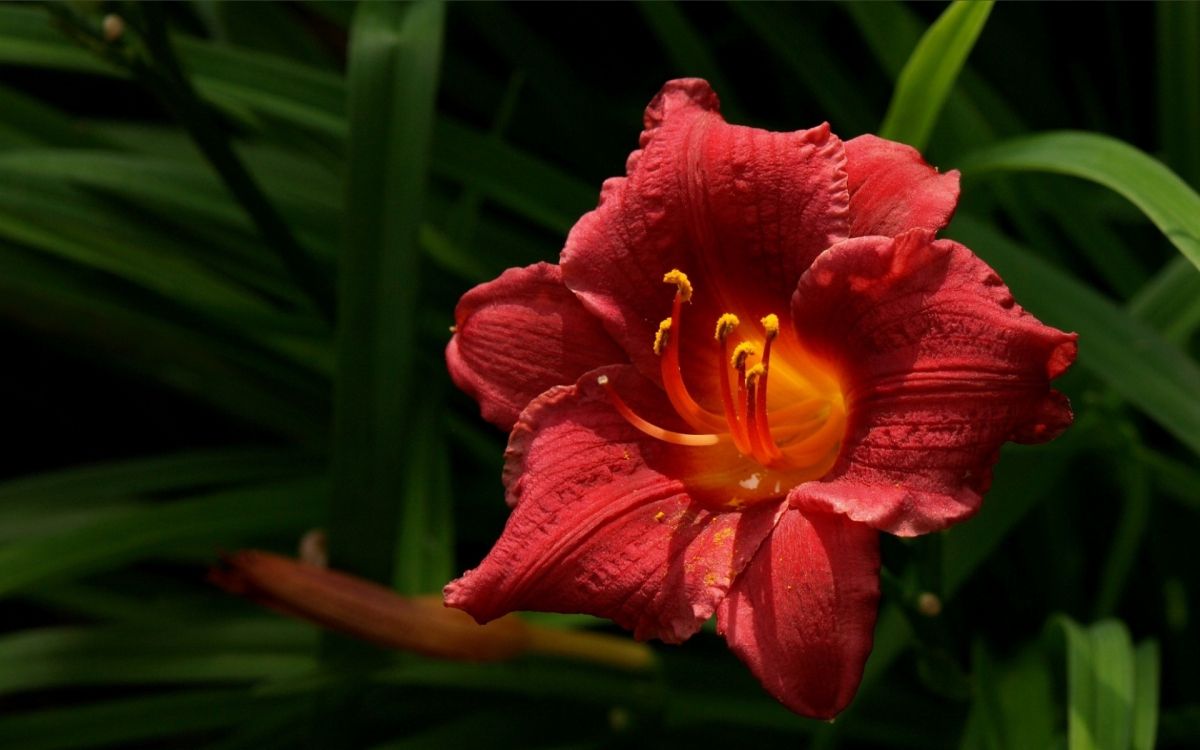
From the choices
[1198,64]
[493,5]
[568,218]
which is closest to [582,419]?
[568,218]

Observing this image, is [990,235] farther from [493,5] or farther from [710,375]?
[493,5]

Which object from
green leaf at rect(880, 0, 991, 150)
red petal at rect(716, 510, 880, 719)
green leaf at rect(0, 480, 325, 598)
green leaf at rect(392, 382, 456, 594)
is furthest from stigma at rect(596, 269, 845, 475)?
green leaf at rect(0, 480, 325, 598)

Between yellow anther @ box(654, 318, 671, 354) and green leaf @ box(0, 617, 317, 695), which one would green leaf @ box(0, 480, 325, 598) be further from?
yellow anther @ box(654, 318, 671, 354)

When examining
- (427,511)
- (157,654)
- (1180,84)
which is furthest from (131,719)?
(1180,84)

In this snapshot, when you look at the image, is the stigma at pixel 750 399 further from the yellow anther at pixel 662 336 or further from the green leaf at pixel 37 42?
the green leaf at pixel 37 42

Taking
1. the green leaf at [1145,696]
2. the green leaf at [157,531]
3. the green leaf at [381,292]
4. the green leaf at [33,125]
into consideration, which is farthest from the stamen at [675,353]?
the green leaf at [33,125]

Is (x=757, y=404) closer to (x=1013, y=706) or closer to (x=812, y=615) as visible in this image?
(x=812, y=615)
